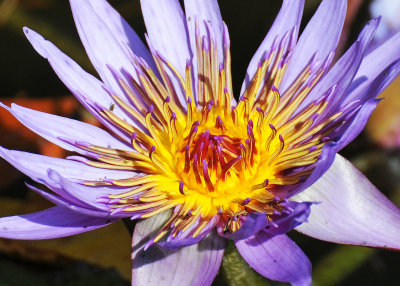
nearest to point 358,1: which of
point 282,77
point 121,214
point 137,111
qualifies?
point 282,77

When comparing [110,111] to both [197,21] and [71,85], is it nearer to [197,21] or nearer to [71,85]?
[71,85]

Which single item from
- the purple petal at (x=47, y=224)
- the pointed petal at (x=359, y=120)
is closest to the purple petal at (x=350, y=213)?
the pointed petal at (x=359, y=120)

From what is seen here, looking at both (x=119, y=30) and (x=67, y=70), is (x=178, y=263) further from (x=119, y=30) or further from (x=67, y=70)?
(x=119, y=30)

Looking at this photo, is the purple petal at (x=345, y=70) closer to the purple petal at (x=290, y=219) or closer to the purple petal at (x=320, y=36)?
the purple petal at (x=320, y=36)

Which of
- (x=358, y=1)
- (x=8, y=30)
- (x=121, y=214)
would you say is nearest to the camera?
(x=121, y=214)

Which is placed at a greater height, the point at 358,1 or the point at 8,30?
the point at 358,1

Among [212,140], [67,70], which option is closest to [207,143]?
[212,140]
